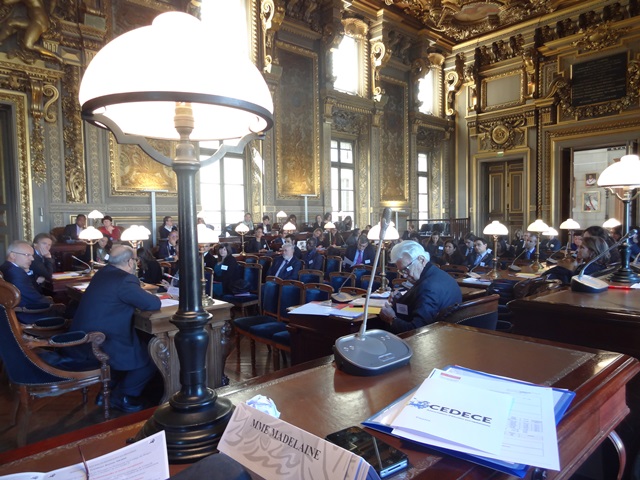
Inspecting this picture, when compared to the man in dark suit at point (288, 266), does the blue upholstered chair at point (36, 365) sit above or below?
below

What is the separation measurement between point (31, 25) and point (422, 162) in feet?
38.6

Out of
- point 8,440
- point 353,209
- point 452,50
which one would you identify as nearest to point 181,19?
point 8,440

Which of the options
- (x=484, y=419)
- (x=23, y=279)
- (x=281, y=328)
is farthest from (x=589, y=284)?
(x=23, y=279)

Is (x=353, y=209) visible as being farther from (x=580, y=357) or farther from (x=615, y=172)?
(x=580, y=357)

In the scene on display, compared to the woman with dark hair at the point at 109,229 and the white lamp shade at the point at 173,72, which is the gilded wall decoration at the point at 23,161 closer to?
the woman with dark hair at the point at 109,229

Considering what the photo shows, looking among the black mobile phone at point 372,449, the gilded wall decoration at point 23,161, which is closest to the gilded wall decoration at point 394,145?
the gilded wall decoration at point 23,161

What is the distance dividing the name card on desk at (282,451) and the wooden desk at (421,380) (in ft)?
0.36

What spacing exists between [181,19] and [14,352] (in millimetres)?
2562

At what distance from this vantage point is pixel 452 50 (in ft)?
49.9

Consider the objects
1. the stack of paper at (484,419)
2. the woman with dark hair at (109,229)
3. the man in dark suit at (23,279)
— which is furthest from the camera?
the woman with dark hair at (109,229)

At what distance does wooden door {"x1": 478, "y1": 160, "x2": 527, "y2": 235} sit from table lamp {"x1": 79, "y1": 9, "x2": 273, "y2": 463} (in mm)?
14529

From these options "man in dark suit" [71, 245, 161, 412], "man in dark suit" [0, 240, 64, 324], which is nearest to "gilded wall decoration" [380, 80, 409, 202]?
"man in dark suit" [0, 240, 64, 324]

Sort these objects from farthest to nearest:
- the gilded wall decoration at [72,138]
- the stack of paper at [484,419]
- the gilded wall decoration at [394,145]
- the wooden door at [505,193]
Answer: the wooden door at [505,193] < the gilded wall decoration at [394,145] < the gilded wall decoration at [72,138] < the stack of paper at [484,419]

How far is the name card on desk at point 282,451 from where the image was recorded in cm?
61
